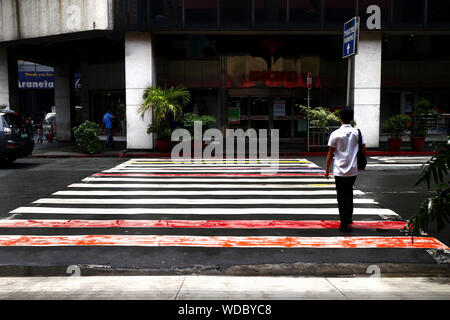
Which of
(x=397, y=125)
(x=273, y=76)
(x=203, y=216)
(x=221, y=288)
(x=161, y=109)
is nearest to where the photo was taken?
(x=221, y=288)

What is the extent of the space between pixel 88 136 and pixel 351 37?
1239cm

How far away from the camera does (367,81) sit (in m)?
20.2

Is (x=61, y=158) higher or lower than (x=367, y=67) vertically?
lower

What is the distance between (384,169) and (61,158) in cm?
1365

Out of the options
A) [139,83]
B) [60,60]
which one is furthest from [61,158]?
[60,60]

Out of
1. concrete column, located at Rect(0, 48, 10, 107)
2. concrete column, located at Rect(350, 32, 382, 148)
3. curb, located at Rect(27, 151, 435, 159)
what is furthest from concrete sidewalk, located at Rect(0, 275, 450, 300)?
concrete column, located at Rect(0, 48, 10, 107)

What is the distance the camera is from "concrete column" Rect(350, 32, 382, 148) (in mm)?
20094

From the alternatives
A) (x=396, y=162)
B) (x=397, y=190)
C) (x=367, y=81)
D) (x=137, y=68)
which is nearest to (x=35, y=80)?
(x=137, y=68)

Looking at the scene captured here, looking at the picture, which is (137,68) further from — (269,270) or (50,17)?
(269,270)

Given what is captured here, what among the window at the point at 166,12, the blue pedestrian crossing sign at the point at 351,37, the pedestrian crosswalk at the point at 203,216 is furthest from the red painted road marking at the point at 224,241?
the window at the point at 166,12

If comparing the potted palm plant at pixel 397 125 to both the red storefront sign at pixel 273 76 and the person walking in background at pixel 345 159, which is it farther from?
the person walking in background at pixel 345 159

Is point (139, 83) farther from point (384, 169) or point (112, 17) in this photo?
point (384, 169)

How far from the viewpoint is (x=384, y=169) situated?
1496 centimetres

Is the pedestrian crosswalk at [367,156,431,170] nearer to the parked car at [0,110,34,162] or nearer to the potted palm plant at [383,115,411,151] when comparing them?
the potted palm plant at [383,115,411,151]
